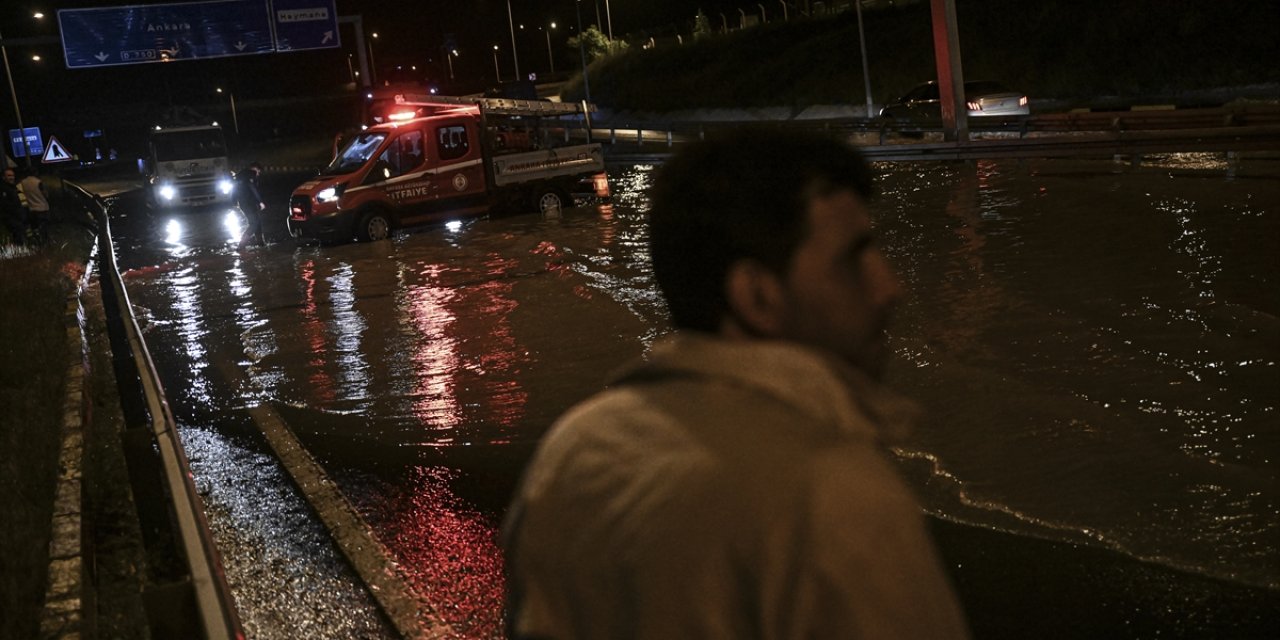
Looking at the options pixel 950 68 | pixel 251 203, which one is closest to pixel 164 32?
pixel 251 203

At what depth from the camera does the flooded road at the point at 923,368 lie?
6.36 m

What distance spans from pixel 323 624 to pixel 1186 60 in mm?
43117

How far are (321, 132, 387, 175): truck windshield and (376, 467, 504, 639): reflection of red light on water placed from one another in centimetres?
1552

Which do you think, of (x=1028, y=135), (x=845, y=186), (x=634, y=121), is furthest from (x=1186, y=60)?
(x=845, y=186)

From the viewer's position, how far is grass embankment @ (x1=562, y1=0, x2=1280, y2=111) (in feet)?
138

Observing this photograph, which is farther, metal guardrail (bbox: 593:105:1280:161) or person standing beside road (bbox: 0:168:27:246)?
person standing beside road (bbox: 0:168:27:246)

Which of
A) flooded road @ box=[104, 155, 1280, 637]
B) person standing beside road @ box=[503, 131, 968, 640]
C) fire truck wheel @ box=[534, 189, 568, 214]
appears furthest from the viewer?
fire truck wheel @ box=[534, 189, 568, 214]

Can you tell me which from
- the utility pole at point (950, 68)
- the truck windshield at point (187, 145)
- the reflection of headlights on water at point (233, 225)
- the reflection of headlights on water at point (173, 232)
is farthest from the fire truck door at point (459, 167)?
the truck windshield at point (187, 145)

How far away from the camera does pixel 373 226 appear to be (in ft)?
73.9

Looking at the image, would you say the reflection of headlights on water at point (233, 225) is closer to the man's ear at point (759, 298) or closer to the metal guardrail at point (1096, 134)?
the metal guardrail at point (1096, 134)

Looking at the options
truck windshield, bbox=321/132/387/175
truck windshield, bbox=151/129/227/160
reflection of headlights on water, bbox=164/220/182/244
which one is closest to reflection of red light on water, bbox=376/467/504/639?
truck windshield, bbox=321/132/387/175

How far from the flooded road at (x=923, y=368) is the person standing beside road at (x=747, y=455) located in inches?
158

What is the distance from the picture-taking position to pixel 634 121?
246 feet

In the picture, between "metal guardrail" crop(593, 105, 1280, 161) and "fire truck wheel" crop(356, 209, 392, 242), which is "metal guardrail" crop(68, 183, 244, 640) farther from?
"fire truck wheel" crop(356, 209, 392, 242)
